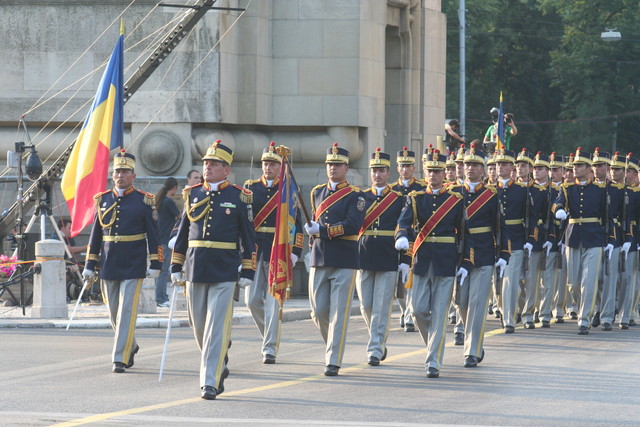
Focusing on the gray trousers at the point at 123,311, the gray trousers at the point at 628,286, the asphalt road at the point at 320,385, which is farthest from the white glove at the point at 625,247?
the gray trousers at the point at 123,311

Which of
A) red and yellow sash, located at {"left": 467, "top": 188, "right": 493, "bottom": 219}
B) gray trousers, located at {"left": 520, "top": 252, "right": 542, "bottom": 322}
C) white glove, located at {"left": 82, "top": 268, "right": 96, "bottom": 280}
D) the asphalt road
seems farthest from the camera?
gray trousers, located at {"left": 520, "top": 252, "right": 542, "bottom": 322}

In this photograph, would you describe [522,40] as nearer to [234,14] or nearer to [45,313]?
[234,14]

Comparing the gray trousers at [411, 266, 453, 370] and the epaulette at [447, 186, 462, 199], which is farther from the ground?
the epaulette at [447, 186, 462, 199]

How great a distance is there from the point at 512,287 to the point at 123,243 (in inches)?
239

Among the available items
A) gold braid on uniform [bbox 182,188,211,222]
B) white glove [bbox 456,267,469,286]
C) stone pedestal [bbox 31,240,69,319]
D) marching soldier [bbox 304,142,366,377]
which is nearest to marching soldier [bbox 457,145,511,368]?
white glove [bbox 456,267,469,286]

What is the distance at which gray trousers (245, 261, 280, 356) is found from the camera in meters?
15.0

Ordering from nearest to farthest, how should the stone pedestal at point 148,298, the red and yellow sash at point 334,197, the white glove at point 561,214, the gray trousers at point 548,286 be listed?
the red and yellow sash at point 334,197 < the white glove at point 561,214 < the gray trousers at point 548,286 < the stone pedestal at point 148,298

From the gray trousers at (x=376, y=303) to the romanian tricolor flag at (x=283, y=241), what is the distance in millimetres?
938

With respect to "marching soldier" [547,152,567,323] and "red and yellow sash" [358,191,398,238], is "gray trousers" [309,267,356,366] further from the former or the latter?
"marching soldier" [547,152,567,323]

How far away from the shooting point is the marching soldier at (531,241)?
1945 centimetres

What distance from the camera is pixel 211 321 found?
1247cm

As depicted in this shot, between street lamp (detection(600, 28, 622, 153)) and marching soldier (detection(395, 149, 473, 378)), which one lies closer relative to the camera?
marching soldier (detection(395, 149, 473, 378))

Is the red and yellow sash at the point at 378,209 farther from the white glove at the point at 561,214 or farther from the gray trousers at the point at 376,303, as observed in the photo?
the white glove at the point at 561,214

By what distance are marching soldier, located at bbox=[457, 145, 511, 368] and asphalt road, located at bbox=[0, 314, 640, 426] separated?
0.36 meters
